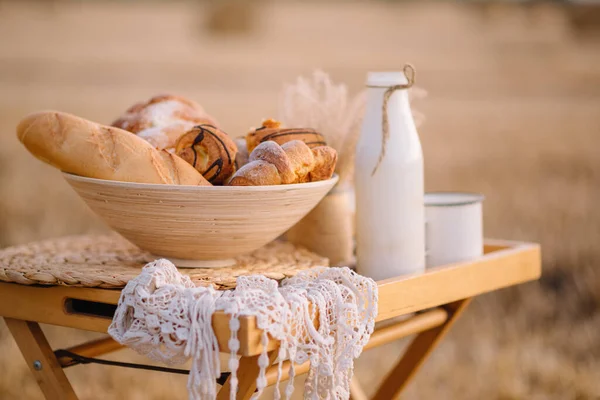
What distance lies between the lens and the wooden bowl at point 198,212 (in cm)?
102

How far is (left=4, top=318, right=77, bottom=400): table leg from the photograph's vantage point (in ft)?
3.50

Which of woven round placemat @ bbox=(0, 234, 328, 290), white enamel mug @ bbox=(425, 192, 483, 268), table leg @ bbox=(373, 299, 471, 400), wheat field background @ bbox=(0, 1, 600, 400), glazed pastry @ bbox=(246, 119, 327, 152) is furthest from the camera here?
wheat field background @ bbox=(0, 1, 600, 400)

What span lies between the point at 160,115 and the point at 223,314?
1.57 feet

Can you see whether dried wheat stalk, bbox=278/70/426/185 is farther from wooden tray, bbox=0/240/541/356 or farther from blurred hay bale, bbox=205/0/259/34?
blurred hay bale, bbox=205/0/259/34

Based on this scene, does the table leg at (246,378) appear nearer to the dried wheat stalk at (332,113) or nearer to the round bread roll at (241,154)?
the round bread roll at (241,154)

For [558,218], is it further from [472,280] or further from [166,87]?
[166,87]

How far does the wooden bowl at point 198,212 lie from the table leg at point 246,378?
0.20 metres

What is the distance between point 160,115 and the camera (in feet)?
4.09

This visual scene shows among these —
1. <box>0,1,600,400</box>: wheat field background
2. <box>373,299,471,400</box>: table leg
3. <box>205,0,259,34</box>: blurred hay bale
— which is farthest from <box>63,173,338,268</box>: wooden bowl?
<box>205,0,259,34</box>: blurred hay bale

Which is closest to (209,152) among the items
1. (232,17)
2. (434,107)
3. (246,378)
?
(246,378)

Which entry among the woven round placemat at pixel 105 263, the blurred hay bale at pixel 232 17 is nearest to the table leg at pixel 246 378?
the woven round placemat at pixel 105 263

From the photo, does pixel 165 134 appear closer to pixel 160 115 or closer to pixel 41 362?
pixel 160 115

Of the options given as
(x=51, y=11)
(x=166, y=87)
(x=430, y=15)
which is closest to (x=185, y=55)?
(x=166, y=87)

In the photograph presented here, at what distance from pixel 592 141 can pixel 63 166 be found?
4.01 m
